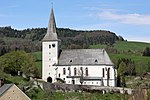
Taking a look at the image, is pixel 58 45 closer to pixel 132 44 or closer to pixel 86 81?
pixel 86 81

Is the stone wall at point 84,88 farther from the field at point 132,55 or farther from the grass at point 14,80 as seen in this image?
the field at point 132,55

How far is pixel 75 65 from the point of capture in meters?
73.5

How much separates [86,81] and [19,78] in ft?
42.5

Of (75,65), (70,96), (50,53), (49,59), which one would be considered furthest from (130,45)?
(70,96)

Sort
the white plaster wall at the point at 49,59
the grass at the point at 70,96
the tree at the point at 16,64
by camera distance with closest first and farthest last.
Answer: the grass at the point at 70,96
the white plaster wall at the point at 49,59
the tree at the point at 16,64

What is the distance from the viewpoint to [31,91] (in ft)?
188

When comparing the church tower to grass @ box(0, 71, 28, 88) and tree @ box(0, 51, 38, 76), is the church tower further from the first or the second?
grass @ box(0, 71, 28, 88)

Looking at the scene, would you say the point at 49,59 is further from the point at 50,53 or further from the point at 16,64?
the point at 16,64

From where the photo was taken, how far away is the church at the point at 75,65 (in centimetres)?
7231

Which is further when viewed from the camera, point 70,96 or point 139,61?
point 139,61

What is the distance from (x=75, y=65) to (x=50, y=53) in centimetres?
566

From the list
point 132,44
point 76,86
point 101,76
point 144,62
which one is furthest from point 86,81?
point 132,44

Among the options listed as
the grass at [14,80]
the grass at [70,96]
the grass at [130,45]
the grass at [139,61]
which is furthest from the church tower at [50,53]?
the grass at [130,45]

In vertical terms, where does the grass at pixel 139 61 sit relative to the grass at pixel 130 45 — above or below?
below
